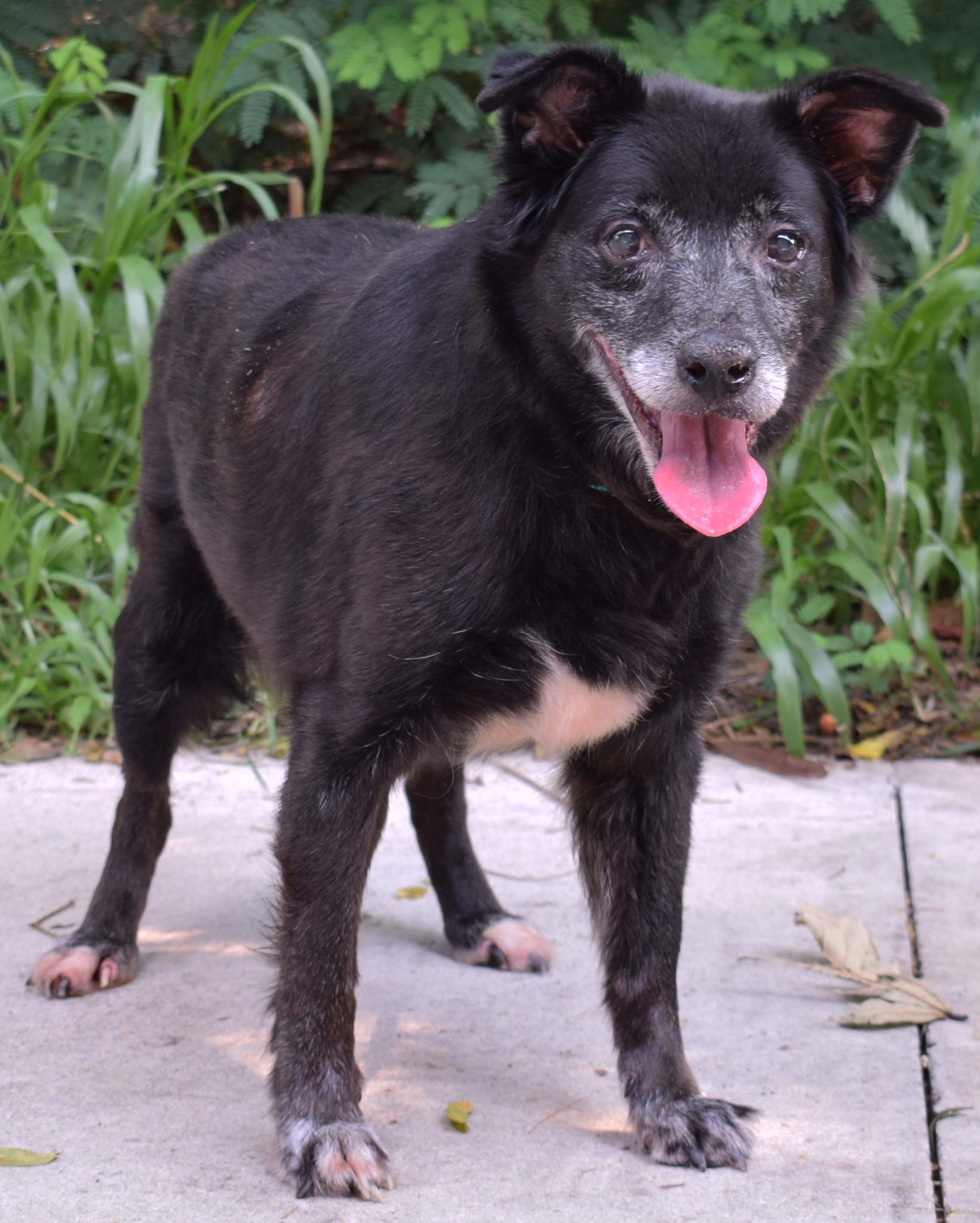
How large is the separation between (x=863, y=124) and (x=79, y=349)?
9.28 feet

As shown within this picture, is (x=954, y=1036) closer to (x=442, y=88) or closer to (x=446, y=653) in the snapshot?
(x=446, y=653)

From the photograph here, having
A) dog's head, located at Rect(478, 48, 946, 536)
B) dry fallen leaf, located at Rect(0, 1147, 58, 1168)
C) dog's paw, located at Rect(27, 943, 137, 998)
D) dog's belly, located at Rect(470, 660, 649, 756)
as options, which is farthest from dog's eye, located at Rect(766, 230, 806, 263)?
dog's paw, located at Rect(27, 943, 137, 998)

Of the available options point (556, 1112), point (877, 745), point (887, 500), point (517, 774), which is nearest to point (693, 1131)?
point (556, 1112)

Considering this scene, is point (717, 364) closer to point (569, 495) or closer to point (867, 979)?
point (569, 495)

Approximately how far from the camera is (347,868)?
2350 mm

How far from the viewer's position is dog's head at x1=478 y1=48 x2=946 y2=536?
6.96 feet

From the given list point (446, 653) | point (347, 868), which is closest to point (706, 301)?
point (446, 653)

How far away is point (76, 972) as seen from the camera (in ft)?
9.61

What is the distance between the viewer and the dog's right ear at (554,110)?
220 cm

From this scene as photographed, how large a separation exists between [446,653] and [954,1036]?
1289 mm

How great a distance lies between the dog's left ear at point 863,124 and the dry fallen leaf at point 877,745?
7.18 ft

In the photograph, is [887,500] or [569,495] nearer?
[569,495]

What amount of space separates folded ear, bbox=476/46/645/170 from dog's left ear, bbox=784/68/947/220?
0.29 metres

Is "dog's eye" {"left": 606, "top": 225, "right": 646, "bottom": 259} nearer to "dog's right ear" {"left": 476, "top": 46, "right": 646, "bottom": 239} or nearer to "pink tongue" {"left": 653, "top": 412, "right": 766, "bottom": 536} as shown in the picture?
"dog's right ear" {"left": 476, "top": 46, "right": 646, "bottom": 239}
